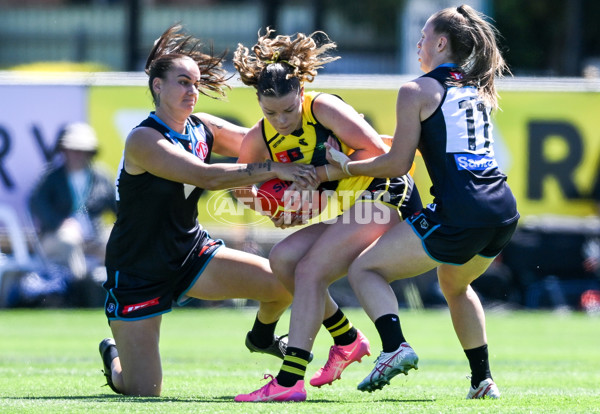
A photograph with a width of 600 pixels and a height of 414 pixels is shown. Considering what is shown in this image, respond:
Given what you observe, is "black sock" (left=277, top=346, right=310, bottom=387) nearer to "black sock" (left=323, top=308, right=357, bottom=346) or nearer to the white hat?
"black sock" (left=323, top=308, right=357, bottom=346)

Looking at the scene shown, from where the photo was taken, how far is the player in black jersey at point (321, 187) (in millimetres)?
5723

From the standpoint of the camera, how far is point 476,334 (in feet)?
19.6

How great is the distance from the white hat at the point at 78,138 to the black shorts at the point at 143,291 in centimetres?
817

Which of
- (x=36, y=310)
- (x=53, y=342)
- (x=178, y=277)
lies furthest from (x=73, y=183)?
(x=178, y=277)

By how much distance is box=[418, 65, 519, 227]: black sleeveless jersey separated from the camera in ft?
18.2

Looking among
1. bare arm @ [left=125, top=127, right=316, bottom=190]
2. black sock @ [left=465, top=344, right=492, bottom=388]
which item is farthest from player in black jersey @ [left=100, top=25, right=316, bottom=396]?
black sock @ [left=465, top=344, right=492, bottom=388]

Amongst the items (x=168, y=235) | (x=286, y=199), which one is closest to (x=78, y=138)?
(x=168, y=235)

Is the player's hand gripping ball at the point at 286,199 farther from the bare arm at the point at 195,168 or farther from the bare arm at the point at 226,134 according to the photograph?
the bare arm at the point at 226,134

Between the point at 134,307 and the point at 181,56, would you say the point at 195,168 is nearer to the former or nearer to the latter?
the point at 181,56

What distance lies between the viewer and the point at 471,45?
5797mm

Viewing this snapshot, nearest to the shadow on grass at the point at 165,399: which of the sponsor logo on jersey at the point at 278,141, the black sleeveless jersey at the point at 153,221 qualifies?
the black sleeveless jersey at the point at 153,221

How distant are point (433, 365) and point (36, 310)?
7.40 meters

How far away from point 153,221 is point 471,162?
1897 mm

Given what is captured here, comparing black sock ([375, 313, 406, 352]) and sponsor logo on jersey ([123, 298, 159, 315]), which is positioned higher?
black sock ([375, 313, 406, 352])
